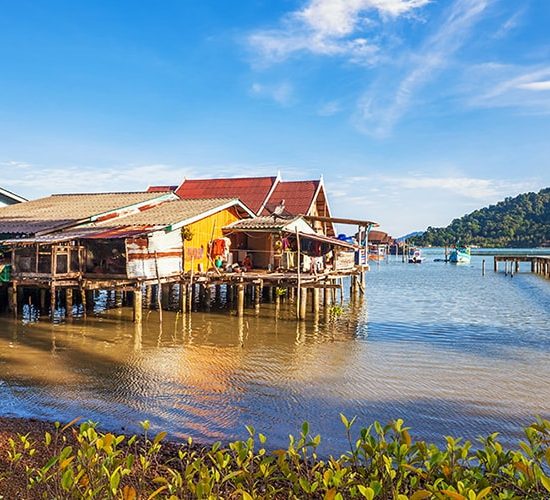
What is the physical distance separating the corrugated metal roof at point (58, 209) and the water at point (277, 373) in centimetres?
401

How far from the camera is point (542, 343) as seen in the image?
16.4 meters

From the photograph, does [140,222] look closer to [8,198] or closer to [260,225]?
[260,225]

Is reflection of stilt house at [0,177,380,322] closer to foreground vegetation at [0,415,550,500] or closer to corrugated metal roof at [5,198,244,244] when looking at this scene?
corrugated metal roof at [5,198,244,244]

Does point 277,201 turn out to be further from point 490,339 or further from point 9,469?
point 9,469

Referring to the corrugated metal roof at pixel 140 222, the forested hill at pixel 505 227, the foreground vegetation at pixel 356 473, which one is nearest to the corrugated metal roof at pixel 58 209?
the corrugated metal roof at pixel 140 222

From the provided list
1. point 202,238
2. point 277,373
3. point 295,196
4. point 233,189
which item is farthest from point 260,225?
point 233,189

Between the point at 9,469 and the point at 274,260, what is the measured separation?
59.0ft

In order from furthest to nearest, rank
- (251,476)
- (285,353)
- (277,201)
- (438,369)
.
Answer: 1. (277,201)
2. (285,353)
3. (438,369)
4. (251,476)

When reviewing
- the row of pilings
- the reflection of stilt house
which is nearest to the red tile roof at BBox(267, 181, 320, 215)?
the reflection of stilt house

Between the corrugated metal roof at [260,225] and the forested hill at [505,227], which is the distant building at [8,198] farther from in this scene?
the forested hill at [505,227]

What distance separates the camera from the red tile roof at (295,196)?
104 ft

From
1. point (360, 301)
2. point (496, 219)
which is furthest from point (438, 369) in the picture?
point (496, 219)

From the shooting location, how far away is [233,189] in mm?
33938

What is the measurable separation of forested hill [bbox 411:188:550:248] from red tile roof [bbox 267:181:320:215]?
11345cm
